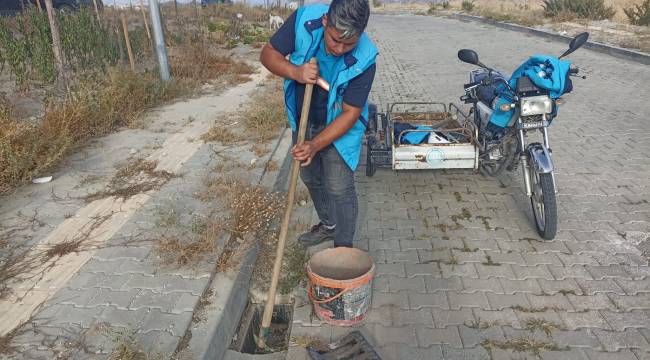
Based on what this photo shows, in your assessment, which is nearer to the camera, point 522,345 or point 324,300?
point 522,345

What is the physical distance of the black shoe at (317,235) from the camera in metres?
3.61

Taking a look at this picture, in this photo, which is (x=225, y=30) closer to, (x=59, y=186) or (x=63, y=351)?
(x=59, y=186)

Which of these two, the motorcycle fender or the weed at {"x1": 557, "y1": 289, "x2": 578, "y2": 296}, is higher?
the motorcycle fender

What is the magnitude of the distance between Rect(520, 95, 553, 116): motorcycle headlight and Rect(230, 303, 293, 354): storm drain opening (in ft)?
7.68

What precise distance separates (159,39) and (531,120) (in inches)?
254

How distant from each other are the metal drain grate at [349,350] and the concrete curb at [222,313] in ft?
1.79

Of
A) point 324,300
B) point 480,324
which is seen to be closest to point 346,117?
point 324,300

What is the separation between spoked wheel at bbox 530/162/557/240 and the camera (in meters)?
3.46

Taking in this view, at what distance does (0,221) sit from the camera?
12.1 ft

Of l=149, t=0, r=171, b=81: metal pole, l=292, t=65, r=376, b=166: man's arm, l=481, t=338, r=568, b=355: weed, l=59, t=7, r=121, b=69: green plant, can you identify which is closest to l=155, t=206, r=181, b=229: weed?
l=292, t=65, r=376, b=166: man's arm

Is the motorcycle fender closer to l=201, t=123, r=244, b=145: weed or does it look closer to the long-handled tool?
the long-handled tool

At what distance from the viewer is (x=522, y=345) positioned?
8.62 feet

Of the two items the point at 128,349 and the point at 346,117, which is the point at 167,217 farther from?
the point at 346,117

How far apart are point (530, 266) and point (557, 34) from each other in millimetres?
14097
